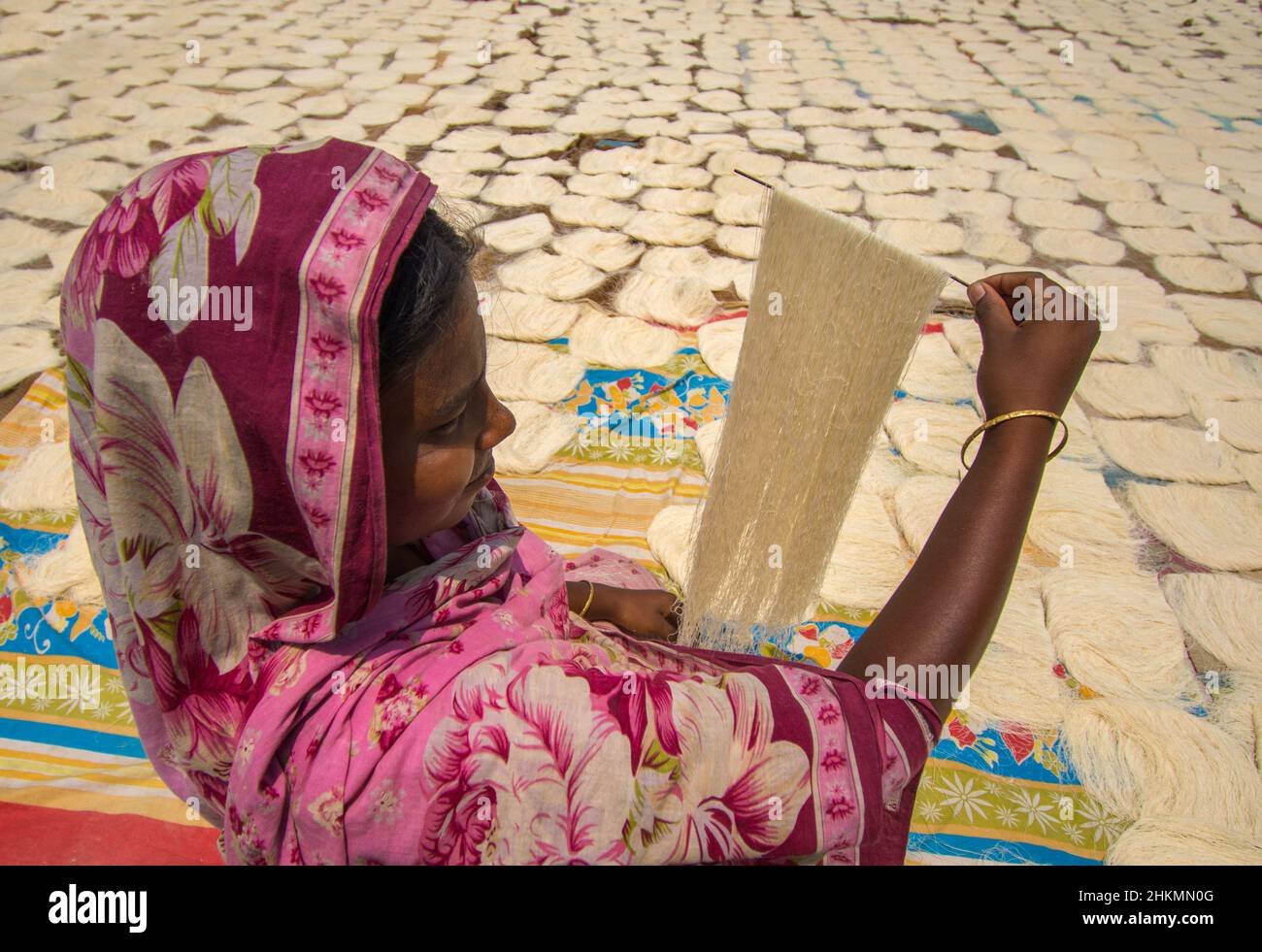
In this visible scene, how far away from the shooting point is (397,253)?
985mm

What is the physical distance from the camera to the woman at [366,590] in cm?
97

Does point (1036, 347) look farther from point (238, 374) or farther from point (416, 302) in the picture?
point (238, 374)

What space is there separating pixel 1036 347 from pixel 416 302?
3.24 feet

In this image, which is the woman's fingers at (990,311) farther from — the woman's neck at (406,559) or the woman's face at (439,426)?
the woman's neck at (406,559)

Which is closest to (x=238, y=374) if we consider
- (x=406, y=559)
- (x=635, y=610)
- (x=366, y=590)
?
(x=366, y=590)

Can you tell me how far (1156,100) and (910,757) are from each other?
5531 mm

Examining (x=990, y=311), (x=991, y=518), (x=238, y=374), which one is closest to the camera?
(x=238, y=374)

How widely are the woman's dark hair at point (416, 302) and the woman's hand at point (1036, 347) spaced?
901 mm

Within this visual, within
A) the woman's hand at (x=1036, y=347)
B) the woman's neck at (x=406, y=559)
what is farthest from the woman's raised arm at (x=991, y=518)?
the woman's neck at (x=406, y=559)

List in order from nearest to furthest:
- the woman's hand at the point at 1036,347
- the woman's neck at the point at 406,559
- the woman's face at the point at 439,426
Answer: the woman's face at the point at 439,426 → the woman's hand at the point at 1036,347 → the woman's neck at the point at 406,559

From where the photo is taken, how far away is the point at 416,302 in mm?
1033

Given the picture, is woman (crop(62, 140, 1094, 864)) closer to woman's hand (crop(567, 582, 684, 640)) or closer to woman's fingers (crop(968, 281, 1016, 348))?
woman's fingers (crop(968, 281, 1016, 348))

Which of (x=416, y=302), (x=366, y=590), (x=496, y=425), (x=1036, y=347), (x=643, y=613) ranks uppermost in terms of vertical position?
(x=416, y=302)

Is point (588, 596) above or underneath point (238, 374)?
underneath
